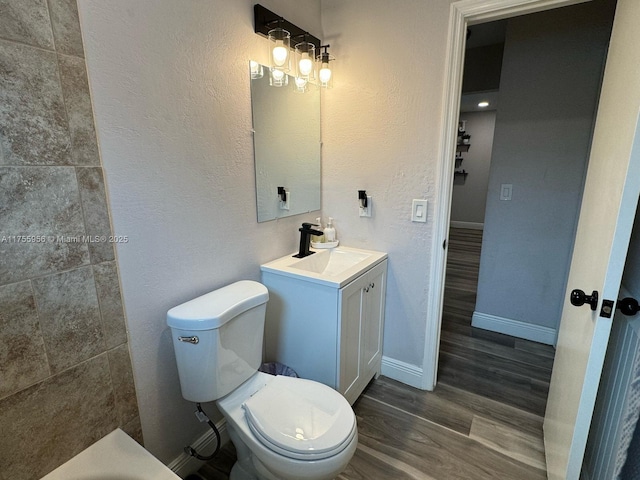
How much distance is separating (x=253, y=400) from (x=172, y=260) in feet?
2.06

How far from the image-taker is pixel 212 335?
3.91ft

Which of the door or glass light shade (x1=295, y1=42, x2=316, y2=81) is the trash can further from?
glass light shade (x1=295, y1=42, x2=316, y2=81)

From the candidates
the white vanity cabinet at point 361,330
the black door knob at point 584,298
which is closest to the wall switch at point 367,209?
the white vanity cabinet at point 361,330

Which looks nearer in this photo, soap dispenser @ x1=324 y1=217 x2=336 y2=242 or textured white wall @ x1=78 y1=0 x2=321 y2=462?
textured white wall @ x1=78 y1=0 x2=321 y2=462

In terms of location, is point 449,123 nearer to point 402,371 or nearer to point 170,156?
point 170,156

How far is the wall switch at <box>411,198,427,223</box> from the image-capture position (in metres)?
1.80

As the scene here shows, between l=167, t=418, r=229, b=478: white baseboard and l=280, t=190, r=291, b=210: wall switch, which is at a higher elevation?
l=280, t=190, r=291, b=210: wall switch

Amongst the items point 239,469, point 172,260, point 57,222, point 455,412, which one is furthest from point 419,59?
point 239,469

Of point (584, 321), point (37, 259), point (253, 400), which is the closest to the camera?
point (37, 259)

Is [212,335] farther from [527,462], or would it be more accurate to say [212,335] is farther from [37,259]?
[527,462]

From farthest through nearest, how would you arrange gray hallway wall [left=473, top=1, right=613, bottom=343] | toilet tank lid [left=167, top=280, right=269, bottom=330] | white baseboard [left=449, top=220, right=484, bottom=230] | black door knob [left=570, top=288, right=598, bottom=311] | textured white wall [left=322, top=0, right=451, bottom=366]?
white baseboard [left=449, top=220, right=484, bottom=230] < gray hallway wall [left=473, top=1, right=613, bottom=343] < textured white wall [left=322, top=0, right=451, bottom=366] < toilet tank lid [left=167, top=280, right=269, bottom=330] < black door knob [left=570, top=288, right=598, bottom=311]

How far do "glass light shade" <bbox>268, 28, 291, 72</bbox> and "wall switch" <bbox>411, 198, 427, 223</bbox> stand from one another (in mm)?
987

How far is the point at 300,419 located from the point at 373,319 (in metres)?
0.83

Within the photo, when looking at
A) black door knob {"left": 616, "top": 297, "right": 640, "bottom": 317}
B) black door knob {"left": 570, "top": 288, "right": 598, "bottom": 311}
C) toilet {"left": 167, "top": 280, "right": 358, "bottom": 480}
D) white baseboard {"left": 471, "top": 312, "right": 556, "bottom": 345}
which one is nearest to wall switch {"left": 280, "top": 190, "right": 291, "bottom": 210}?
toilet {"left": 167, "top": 280, "right": 358, "bottom": 480}
